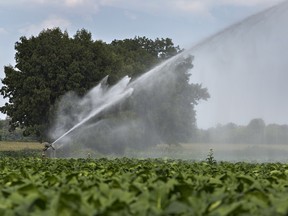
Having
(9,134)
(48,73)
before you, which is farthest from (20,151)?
A: (9,134)

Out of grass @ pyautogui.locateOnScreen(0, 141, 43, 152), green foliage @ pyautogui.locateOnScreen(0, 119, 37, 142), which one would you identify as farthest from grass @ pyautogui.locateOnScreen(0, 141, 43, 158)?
green foliage @ pyautogui.locateOnScreen(0, 119, 37, 142)

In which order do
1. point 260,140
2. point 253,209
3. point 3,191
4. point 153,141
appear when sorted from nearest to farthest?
point 253,209 < point 3,191 < point 260,140 < point 153,141

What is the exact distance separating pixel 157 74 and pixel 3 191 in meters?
60.0

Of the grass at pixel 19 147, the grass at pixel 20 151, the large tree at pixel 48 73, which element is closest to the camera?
the grass at pixel 20 151

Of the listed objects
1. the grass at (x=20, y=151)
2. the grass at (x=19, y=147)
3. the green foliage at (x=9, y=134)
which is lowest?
the grass at (x=20, y=151)

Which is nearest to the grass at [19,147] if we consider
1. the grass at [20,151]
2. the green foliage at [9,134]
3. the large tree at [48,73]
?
the grass at [20,151]

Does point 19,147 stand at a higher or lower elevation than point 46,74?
lower

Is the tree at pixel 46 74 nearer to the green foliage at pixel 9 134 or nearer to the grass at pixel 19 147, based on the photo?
the grass at pixel 19 147

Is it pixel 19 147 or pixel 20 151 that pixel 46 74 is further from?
pixel 19 147

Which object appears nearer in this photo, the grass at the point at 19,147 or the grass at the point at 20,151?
the grass at the point at 20,151

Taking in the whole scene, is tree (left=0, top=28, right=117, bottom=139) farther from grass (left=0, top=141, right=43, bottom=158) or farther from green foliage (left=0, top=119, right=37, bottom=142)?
green foliage (left=0, top=119, right=37, bottom=142)

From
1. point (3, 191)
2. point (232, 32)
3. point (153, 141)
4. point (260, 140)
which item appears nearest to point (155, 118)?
point (153, 141)

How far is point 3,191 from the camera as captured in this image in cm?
508

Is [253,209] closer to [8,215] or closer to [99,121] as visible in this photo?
[8,215]
